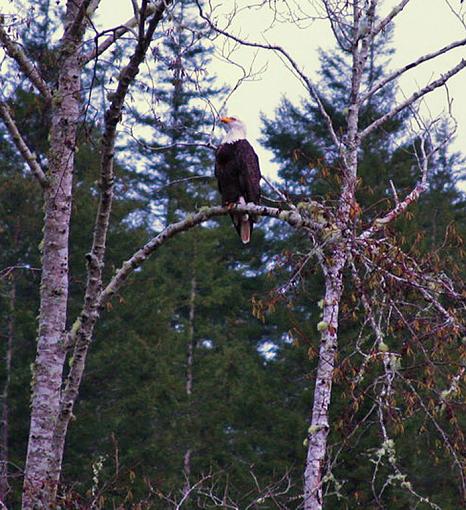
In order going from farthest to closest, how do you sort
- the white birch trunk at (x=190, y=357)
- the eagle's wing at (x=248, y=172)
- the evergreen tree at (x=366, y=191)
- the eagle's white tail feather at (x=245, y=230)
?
the white birch trunk at (x=190, y=357), the evergreen tree at (x=366, y=191), the eagle's white tail feather at (x=245, y=230), the eagle's wing at (x=248, y=172)

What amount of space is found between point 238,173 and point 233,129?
1.77 feet

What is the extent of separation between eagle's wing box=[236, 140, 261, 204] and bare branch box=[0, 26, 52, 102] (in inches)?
95.0

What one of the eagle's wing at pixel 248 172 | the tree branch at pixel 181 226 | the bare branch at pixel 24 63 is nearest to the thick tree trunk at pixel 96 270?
the tree branch at pixel 181 226

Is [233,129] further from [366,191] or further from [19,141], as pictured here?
[366,191]

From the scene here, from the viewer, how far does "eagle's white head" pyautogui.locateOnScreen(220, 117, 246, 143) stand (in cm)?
891

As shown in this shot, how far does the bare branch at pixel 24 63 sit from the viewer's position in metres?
6.10

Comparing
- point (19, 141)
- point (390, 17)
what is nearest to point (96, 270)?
point (19, 141)

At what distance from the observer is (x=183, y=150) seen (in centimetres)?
2575

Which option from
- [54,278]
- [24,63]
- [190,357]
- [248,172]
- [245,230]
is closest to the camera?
[54,278]

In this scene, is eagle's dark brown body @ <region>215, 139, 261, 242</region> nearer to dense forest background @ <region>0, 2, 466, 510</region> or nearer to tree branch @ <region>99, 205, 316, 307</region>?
tree branch @ <region>99, 205, 316, 307</region>

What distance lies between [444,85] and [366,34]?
2.85 feet

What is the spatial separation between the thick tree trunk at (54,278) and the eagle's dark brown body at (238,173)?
2.43m

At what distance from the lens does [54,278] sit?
604cm

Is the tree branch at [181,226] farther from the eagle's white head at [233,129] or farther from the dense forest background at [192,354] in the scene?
the dense forest background at [192,354]
